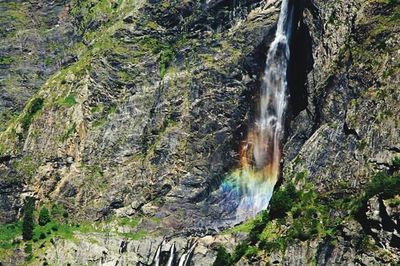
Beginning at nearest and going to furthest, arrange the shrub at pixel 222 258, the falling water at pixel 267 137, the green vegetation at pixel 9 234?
1. the shrub at pixel 222 258
2. the green vegetation at pixel 9 234
3. the falling water at pixel 267 137

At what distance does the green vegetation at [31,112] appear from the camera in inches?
4845

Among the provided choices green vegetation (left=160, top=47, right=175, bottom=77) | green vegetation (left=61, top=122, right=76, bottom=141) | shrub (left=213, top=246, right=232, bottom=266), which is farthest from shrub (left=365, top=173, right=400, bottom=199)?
green vegetation (left=61, top=122, right=76, bottom=141)

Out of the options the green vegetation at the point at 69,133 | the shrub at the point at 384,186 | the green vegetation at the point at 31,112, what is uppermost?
the green vegetation at the point at 31,112

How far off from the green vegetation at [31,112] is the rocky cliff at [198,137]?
0.25 metres

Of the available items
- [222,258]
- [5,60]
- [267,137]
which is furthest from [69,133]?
[222,258]

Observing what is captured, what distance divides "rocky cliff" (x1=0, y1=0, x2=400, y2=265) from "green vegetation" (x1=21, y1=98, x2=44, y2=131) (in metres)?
0.25

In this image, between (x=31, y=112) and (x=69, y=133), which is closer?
(x=69, y=133)

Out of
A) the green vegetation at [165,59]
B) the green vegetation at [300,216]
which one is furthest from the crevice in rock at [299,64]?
the green vegetation at [165,59]

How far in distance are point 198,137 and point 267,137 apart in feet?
38.5

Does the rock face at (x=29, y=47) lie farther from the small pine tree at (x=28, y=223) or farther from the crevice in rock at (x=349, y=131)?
the crevice in rock at (x=349, y=131)

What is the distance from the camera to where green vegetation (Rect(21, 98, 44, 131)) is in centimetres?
12306

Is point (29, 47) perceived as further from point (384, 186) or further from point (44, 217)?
point (384, 186)

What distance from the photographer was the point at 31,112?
125 meters

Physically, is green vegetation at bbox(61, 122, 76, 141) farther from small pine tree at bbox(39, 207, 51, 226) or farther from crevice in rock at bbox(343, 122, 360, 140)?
crevice in rock at bbox(343, 122, 360, 140)
